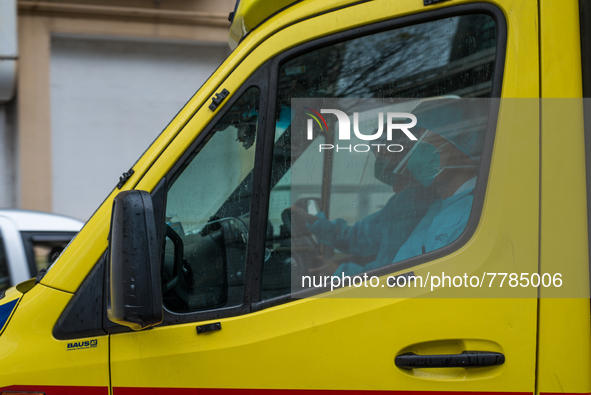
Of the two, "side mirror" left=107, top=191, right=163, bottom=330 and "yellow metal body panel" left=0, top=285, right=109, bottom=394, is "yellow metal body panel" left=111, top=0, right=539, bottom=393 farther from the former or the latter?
"side mirror" left=107, top=191, right=163, bottom=330

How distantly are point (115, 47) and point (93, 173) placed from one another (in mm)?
1886

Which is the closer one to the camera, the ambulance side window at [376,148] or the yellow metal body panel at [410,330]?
the yellow metal body panel at [410,330]

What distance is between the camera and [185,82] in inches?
295

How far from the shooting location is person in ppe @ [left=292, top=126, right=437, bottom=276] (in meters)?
1.43

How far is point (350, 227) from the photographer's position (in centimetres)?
145

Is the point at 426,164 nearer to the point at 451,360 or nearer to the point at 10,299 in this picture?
the point at 451,360

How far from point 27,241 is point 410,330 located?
330 centimetres

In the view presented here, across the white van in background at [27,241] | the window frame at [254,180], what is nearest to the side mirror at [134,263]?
the window frame at [254,180]

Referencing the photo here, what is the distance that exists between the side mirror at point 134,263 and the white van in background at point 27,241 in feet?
8.31

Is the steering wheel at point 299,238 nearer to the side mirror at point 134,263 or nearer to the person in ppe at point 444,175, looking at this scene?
the person in ppe at point 444,175

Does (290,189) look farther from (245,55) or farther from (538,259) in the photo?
(538,259)

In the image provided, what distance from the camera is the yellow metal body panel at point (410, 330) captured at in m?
1.31

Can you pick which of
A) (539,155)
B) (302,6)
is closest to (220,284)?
(302,6)

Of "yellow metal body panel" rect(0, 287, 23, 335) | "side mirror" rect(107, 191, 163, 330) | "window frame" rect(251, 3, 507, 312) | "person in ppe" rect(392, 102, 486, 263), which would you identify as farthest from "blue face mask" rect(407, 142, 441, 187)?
"yellow metal body panel" rect(0, 287, 23, 335)
